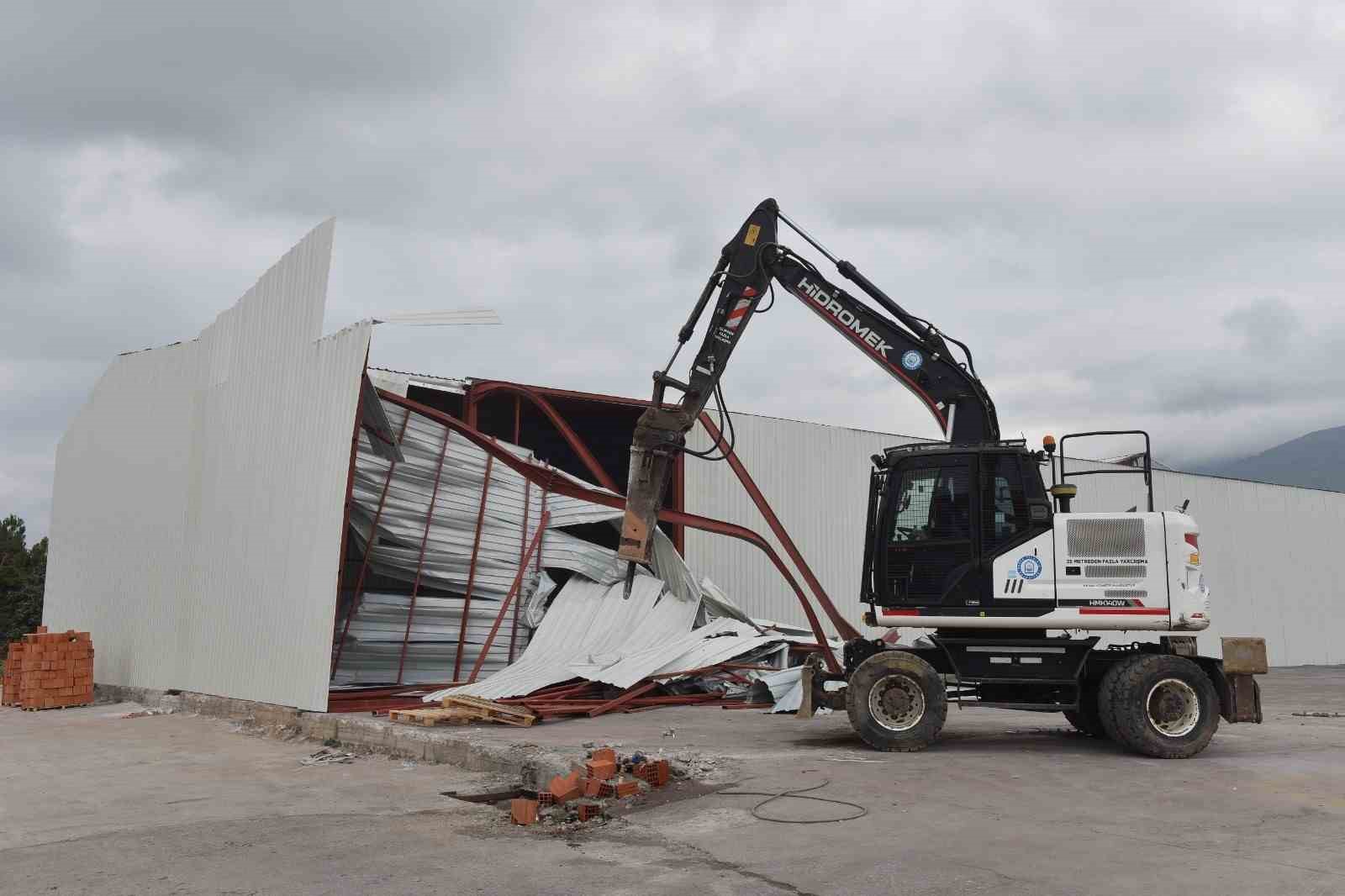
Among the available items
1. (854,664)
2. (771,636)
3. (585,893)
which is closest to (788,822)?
(585,893)

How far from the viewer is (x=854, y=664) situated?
38.4 ft

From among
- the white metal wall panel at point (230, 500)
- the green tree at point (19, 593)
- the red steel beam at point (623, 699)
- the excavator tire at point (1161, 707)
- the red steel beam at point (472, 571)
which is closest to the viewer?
the excavator tire at point (1161, 707)

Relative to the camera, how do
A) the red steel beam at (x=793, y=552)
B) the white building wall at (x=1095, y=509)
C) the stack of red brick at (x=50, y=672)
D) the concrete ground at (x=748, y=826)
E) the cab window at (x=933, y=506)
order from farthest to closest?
the white building wall at (x=1095, y=509) < the stack of red brick at (x=50, y=672) < the red steel beam at (x=793, y=552) < the cab window at (x=933, y=506) < the concrete ground at (x=748, y=826)

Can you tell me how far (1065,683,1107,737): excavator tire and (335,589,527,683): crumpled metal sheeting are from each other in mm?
9975

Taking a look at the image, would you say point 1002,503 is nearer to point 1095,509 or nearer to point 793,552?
point 793,552

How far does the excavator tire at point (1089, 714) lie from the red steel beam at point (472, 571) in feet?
34.9

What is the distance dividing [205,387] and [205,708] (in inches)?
254

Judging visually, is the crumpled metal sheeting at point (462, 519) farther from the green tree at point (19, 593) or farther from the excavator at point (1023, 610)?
the green tree at point (19, 593)

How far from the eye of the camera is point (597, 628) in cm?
1833

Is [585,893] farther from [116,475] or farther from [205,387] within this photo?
[116,475]

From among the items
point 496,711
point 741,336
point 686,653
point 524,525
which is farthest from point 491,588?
point 741,336

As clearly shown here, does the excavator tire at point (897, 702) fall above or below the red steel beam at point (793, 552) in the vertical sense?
below

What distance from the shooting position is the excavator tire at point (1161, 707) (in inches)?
417

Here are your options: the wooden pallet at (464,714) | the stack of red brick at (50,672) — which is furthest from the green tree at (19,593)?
the wooden pallet at (464,714)
